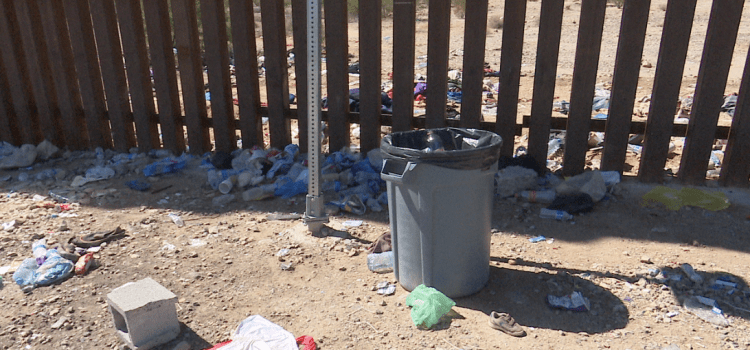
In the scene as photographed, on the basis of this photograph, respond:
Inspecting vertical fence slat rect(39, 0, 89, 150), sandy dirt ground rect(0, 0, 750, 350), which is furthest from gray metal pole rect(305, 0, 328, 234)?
vertical fence slat rect(39, 0, 89, 150)

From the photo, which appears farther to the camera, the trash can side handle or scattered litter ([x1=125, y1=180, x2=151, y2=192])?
scattered litter ([x1=125, y1=180, x2=151, y2=192])

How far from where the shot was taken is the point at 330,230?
3.97m

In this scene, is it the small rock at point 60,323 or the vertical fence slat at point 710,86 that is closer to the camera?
the small rock at point 60,323

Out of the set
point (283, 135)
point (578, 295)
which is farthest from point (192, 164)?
point (578, 295)

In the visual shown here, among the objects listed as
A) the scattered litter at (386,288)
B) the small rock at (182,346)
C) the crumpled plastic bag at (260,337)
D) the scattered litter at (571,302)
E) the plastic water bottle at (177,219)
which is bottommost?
the small rock at (182,346)

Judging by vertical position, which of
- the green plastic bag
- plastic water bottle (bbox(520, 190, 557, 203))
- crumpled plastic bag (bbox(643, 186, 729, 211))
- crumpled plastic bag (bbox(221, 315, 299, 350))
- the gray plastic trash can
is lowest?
crumpled plastic bag (bbox(221, 315, 299, 350))

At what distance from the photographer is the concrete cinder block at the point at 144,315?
2709 millimetres

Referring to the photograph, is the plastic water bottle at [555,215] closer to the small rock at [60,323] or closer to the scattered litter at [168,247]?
the scattered litter at [168,247]

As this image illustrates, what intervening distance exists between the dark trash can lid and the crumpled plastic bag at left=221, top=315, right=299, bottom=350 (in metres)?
1.01

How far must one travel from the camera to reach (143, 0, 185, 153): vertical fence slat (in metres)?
5.09

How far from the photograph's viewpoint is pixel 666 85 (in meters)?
4.09

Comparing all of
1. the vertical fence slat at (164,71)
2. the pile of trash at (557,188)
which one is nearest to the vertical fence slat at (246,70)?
the vertical fence slat at (164,71)

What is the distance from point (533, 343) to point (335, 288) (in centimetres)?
112

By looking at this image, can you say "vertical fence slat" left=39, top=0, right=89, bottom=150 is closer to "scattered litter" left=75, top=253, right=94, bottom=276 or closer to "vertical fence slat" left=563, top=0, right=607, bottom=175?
"scattered litter" left=75, top=253, right=94, bottom=276
